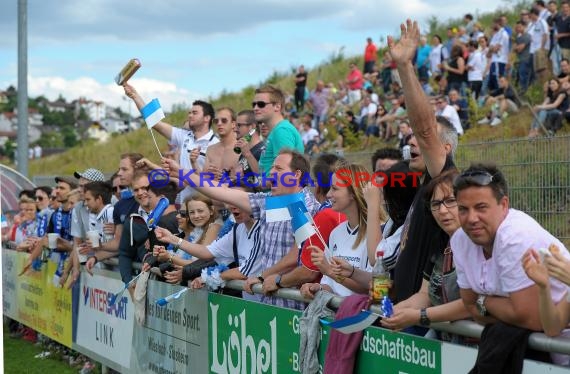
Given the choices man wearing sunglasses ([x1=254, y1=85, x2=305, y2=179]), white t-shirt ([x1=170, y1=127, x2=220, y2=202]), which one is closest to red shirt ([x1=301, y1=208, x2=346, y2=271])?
man wearing sunglasses ([x1=254, y1=85, x2=305, y2=179])

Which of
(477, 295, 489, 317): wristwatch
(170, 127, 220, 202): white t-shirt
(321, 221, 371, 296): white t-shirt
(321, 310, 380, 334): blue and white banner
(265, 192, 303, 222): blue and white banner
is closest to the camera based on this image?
(477, 295, 489, 317): wristwatch

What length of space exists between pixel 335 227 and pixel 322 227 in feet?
0.65

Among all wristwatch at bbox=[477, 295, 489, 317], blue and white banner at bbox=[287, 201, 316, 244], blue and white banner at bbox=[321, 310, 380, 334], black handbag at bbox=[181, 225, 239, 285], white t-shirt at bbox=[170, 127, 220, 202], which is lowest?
black handbag at bbox=[181, 225, 239, 285]

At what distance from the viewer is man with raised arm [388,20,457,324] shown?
5.22m

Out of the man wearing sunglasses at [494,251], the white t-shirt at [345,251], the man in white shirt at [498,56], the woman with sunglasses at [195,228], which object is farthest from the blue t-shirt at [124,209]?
the man in white shirt at [498,56]

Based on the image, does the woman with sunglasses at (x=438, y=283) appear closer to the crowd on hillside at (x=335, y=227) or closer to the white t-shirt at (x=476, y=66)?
the crowd on hillside at (x=335, y=227)

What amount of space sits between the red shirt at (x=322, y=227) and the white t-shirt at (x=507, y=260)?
2.25 metres

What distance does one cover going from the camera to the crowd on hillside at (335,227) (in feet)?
14.0

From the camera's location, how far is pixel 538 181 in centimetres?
1070

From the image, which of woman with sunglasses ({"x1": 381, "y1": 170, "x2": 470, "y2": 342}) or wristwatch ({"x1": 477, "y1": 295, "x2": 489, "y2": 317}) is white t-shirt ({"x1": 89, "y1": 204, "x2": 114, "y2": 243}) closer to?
woman with sunglasses ({"x1": 381, "y1": 170, "x2": 470, "y2": 342})

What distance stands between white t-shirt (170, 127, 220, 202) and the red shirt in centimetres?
307

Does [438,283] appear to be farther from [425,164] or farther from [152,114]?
[152,114]

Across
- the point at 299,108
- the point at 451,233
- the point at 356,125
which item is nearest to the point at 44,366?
the point at 451,233

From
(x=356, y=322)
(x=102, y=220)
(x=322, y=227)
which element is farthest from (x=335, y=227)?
(x=102, y=220)
